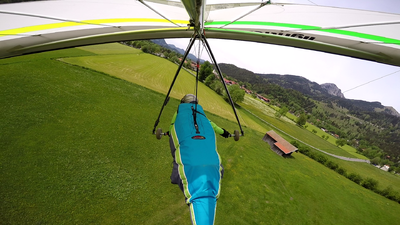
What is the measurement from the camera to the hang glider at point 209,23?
68.0 inches

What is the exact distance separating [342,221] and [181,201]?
6049 millimetres

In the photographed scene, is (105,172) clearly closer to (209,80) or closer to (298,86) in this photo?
(209,80)

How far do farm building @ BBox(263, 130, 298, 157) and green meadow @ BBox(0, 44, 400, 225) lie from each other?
2966mm

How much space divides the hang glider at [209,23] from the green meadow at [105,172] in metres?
2.50

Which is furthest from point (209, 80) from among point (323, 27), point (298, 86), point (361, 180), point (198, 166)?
point (298, 86)

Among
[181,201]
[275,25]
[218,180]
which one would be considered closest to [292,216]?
[181,201]

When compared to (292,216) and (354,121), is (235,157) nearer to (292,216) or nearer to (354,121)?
(292,216)

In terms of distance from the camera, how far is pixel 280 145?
396 inches

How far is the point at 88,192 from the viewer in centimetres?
297

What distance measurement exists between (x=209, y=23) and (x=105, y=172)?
4043mm

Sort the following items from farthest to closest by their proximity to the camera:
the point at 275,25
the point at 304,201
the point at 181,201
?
the point at 304,201, the point at 181,201, the point at 275,25

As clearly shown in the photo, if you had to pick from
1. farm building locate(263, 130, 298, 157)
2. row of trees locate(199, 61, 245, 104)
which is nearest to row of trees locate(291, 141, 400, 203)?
farm building locate(263, 130, 298, 157)

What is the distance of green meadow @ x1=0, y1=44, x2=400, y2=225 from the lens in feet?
9.06

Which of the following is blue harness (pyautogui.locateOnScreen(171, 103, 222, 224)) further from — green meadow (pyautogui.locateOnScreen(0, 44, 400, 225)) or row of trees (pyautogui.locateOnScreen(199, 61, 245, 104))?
row of trees (pyautogui.locateOnScreen(199, 61, 245, 104))
